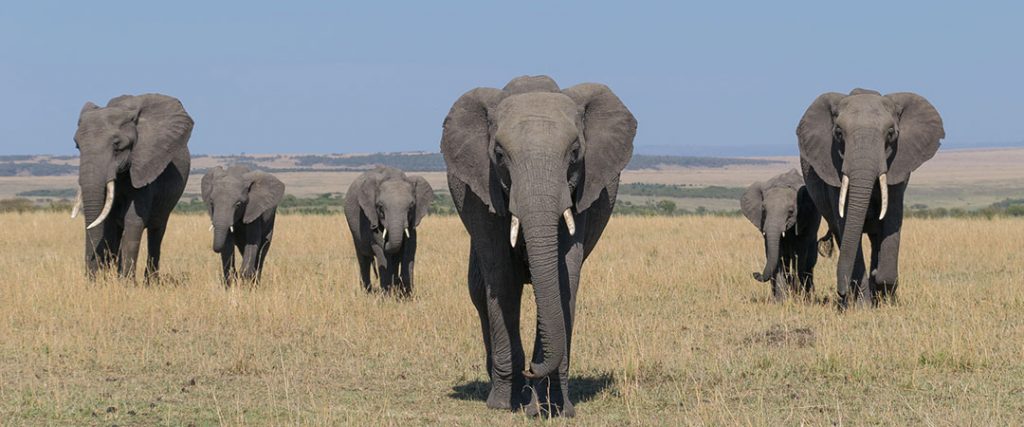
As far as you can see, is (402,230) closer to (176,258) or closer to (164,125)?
(164,125)

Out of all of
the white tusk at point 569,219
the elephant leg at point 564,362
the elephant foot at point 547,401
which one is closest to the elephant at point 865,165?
the elephant leg at point 564,362

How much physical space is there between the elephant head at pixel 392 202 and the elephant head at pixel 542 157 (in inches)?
292

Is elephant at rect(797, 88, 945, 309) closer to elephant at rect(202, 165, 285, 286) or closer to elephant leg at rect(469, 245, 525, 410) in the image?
elephant leg at rect(469, 245, 525, 410)

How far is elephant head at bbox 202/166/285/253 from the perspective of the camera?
16922 mm

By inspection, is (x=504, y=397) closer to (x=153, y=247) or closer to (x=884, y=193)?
(x=884, y=193)

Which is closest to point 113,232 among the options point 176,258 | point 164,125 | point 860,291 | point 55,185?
point 164,125

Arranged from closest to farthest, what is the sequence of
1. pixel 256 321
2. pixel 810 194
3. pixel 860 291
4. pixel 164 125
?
pixel 256 321, pixel 860 291, pixel 810 194, pixel 164 125

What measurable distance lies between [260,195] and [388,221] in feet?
8.91

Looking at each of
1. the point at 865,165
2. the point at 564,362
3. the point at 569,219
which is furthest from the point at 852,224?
the point at 569,219

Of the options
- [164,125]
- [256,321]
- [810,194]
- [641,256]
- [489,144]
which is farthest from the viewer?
[641,256]

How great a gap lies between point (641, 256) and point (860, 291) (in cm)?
742

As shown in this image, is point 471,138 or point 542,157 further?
point 471,138

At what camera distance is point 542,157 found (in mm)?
7441

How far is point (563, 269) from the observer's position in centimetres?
811
